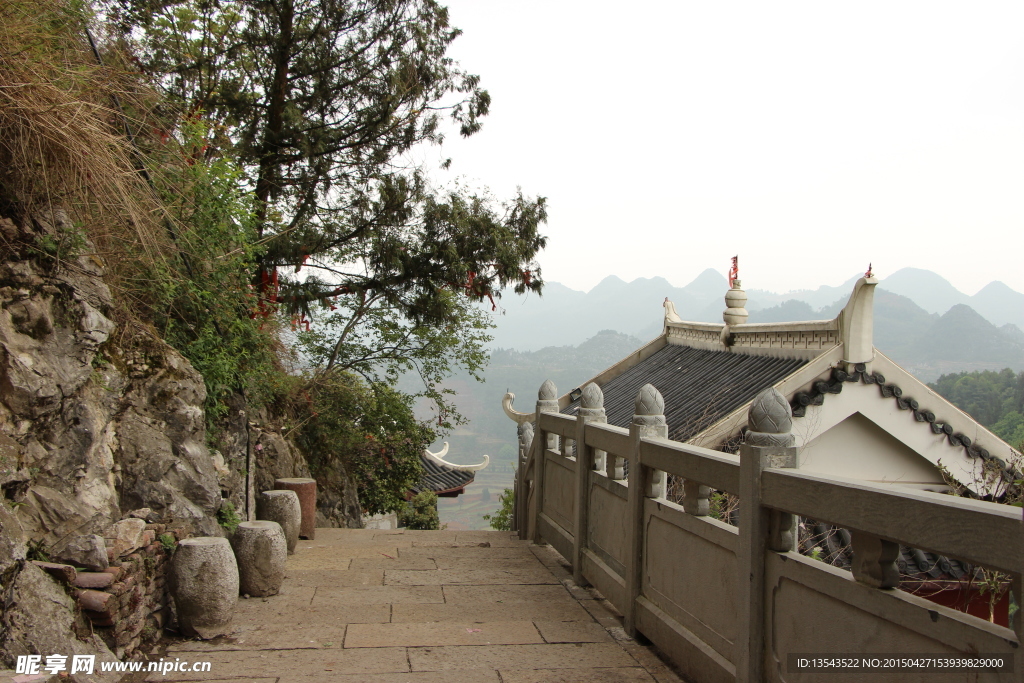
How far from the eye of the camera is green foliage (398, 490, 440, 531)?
17328 millimetres

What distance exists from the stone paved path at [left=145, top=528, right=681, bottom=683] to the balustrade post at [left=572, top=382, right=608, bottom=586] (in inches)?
10.8

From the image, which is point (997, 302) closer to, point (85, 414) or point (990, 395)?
point (990, 395)

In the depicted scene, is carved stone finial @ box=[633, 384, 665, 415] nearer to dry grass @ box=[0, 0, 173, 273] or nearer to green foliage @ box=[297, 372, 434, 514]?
dry grass @ box=[0, 0, 173, 273]

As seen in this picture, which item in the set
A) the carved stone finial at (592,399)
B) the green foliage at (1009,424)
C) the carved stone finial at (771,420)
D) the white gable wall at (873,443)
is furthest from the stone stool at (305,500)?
the green foliage at (1009,424)

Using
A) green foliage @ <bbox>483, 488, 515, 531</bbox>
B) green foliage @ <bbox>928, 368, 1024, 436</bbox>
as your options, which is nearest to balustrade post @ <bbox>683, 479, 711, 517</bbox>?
green foliage @ <bbox>928, 368, 1024, 436</bbox>

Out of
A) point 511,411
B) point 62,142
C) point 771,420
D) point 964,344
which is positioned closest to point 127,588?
point 62,142

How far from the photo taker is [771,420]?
323cm

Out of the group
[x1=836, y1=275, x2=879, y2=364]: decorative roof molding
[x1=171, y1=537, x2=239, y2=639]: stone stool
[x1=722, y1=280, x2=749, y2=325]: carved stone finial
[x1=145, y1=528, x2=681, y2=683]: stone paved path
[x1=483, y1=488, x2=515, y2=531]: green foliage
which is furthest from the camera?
[x1=483, y1=488, x2=515, y2=531]: green foliage

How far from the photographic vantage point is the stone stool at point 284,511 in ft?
23.4

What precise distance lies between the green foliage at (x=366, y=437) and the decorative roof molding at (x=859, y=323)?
698cm

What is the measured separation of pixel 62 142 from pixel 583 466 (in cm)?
418

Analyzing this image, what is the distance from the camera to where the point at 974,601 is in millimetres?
6680

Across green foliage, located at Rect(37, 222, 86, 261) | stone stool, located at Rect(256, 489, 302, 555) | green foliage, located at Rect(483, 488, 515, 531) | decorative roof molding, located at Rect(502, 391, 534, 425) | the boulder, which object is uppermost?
green foliage, located at Rect(37, 222, 86, 261)

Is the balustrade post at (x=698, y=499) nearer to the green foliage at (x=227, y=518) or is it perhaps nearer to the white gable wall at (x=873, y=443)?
the green foliage at (x=227, y=518)
